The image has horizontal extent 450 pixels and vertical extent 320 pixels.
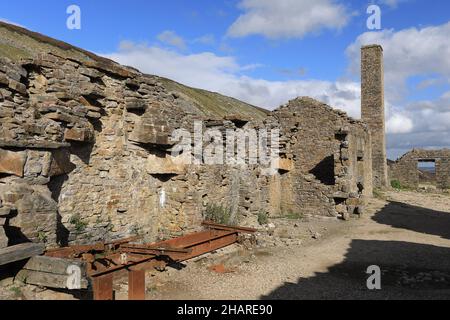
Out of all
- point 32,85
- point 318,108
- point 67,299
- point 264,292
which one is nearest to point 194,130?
point 32,85

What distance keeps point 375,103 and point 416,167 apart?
673cm

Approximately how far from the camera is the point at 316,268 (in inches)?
315

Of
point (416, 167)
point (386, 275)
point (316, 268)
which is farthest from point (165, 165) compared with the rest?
point (416, 167)

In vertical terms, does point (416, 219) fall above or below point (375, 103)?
below

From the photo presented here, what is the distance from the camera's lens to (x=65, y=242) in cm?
724

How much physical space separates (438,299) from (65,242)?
659 centimetres

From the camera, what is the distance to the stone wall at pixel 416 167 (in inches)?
1176

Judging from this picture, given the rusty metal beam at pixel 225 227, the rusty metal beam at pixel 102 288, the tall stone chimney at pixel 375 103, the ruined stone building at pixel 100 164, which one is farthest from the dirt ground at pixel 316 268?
the tall stone chimney at pixel 375 103

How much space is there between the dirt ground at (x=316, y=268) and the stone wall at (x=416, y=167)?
19765 mm

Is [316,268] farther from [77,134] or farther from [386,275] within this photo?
[77,134]

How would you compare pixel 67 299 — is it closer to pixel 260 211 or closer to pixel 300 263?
→ pixel 300 263

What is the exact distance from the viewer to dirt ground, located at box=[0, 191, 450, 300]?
6.30 m

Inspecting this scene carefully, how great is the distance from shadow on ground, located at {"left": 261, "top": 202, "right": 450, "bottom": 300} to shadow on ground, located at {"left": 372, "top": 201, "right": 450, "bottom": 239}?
0.60 m

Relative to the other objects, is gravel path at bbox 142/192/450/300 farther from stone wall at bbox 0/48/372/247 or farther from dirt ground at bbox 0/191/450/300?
stone wall at bbox 0/48/372/247
